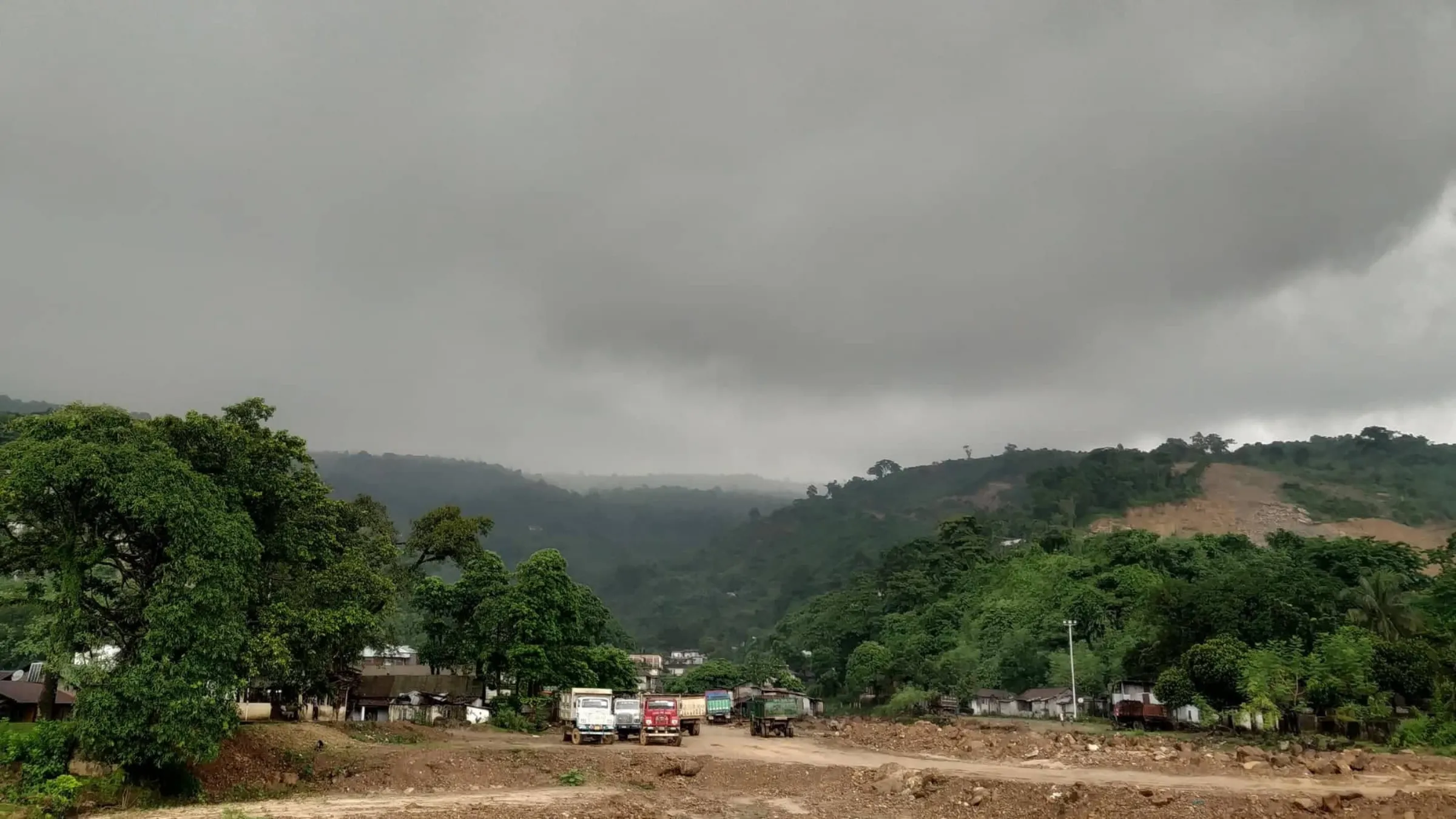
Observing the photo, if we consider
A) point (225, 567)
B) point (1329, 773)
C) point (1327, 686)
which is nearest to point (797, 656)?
point (1327, 686)

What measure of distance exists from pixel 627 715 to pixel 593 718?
2.00 metres

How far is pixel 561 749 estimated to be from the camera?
36719 millimetres

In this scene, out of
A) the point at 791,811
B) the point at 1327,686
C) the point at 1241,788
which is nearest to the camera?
the point at 1241,788

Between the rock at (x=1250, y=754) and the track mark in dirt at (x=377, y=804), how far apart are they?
22526 millimetres

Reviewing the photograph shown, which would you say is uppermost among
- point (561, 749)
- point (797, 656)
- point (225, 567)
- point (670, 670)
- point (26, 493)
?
point (26, 493)

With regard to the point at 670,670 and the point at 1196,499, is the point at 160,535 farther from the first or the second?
the point at 1196,499

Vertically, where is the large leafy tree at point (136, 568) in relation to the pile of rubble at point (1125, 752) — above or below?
above

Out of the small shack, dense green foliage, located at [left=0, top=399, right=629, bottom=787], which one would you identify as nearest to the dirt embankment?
dense green foliage, located at [left=0, top=399, right=629, bottom=787]

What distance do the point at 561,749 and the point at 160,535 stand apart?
790 inches

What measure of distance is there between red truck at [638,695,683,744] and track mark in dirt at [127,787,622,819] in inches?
566

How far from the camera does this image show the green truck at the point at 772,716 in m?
51.6

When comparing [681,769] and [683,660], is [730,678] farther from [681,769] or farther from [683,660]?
[683,660]

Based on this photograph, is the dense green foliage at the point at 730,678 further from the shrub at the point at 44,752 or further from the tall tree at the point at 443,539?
the shrub at the point at 44,752

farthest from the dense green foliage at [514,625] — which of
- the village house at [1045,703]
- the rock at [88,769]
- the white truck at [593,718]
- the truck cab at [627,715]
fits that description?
the village house at [1045,703]
